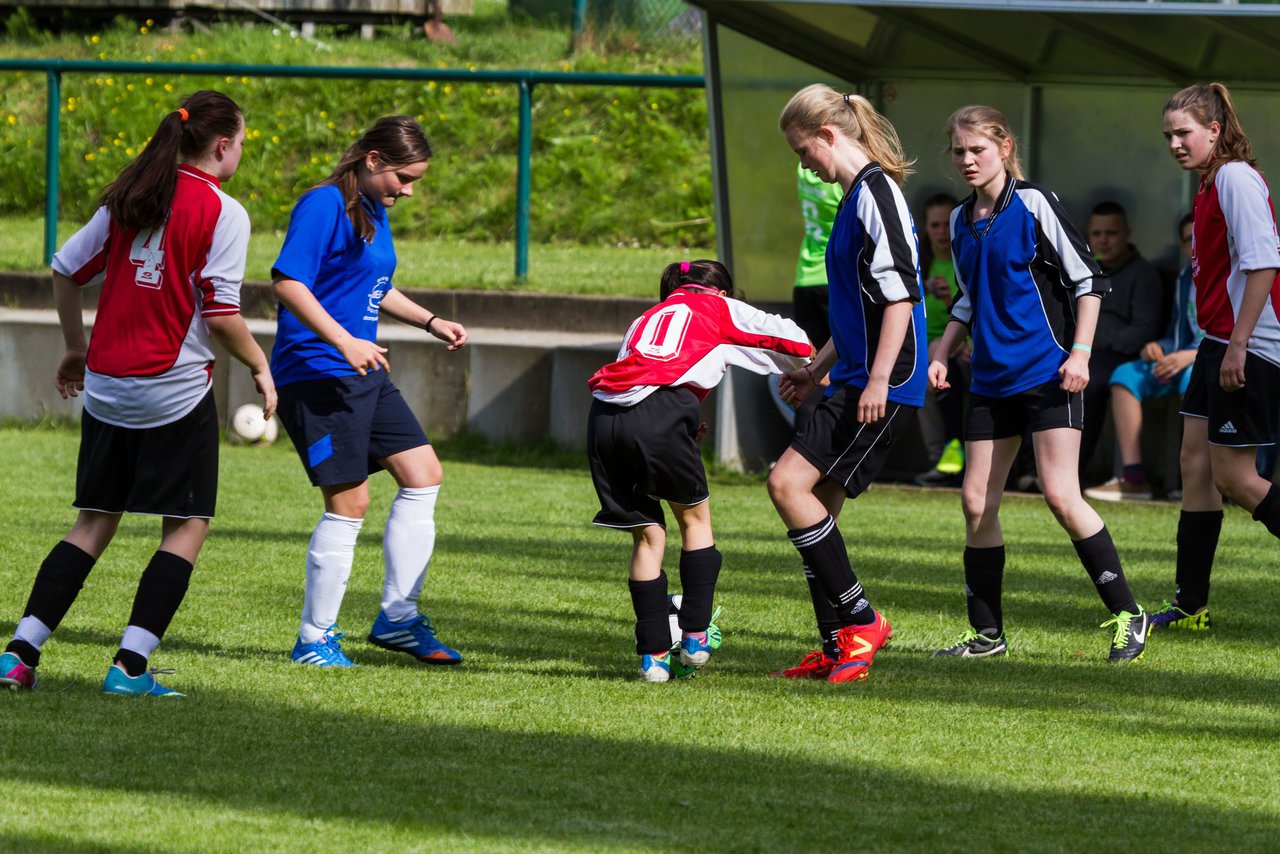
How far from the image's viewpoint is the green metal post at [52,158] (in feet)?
48.0

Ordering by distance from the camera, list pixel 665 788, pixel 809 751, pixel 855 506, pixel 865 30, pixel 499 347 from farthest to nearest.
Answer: pixel 499 347, pixel 865 30, pixel 855 506, pixel 809 751, pixel 665 788

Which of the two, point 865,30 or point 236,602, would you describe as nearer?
point 236,602

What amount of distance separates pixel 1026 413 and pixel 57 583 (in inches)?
120

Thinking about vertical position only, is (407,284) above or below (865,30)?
below

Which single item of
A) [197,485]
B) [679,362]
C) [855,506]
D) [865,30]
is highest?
[865,30]

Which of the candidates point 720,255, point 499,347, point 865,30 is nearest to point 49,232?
point 499,347

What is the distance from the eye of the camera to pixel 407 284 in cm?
1475

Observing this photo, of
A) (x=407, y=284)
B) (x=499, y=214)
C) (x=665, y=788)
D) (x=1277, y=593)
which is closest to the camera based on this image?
(x=665, y=788)

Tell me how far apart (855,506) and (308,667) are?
5144 millimetres

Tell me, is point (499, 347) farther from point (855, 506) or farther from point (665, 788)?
point (665, 788)

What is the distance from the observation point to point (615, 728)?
491 cm

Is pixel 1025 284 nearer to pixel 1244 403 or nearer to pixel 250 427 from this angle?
pixel 1244 403

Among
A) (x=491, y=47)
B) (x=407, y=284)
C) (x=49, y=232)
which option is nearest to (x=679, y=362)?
(x=407, y=284)

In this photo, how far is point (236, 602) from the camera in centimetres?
682
